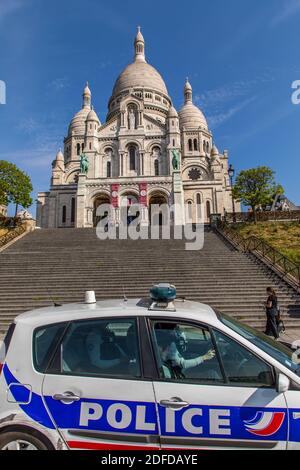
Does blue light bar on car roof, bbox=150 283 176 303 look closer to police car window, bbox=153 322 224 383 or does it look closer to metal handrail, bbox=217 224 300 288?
police car window, bbox=153 322 224 383

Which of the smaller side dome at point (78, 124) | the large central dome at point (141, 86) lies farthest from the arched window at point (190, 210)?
the smaller side dome at point (78, 124)

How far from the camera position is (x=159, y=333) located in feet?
8.27

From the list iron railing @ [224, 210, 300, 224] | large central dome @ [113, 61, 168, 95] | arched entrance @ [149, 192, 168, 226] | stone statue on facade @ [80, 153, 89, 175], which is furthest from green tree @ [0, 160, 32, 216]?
large central dome @ [113, 61, 168, 95]

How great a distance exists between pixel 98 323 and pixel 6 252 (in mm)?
17272

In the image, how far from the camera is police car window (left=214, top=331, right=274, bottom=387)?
2.33m

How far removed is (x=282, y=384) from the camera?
2182 mm

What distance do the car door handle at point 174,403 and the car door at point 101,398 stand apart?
0.30 feet

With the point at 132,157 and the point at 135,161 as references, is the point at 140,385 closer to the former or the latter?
the point at 135,161

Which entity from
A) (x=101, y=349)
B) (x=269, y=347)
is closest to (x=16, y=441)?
(x=101, y=349)

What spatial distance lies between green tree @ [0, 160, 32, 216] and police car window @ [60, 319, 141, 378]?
2877 cm

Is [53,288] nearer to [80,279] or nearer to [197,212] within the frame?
[80,279]

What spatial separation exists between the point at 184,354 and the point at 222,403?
585mm

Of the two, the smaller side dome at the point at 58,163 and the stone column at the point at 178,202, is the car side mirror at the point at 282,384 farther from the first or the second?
the smaller side dome at the point at 58,163
